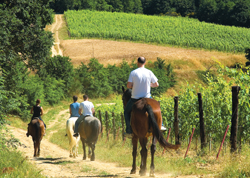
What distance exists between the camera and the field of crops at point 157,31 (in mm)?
83000

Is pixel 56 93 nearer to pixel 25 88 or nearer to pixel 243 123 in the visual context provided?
pixel 25 88

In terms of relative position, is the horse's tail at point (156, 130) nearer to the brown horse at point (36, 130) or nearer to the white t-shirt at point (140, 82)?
the white t-shirt at point (140, 82)

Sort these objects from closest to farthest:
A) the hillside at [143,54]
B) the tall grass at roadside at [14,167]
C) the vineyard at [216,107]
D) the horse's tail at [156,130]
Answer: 1. the tall grass at roadside at [14,167]
2. the horse's tail at [156,130]
3. the vineyard at [216,107]
4. the hillside at [143,54]

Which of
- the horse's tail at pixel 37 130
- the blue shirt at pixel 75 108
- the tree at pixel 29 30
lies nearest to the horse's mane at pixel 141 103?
the blue shirt at pixel 75 108

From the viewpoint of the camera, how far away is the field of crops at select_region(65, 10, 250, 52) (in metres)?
83.0

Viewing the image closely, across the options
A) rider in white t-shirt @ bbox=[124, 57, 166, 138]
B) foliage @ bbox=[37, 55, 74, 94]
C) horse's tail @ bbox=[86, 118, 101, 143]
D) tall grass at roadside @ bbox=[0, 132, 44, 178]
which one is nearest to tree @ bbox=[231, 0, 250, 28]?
foliage @ bbox=[37, 55, 74, 94]

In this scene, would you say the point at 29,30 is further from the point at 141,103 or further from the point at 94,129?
the point at 141,103

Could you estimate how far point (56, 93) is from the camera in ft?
132

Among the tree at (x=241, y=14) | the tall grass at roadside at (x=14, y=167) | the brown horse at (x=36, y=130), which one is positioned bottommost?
the brown horse at (x=36, y=130)

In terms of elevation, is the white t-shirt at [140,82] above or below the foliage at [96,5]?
below

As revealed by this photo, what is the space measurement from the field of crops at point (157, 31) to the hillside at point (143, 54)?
169 inches

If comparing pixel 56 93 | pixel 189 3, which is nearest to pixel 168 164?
pixel 56 93

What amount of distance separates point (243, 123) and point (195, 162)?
2.93 m

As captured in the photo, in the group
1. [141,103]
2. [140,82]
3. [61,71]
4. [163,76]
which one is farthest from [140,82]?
[163,76]
